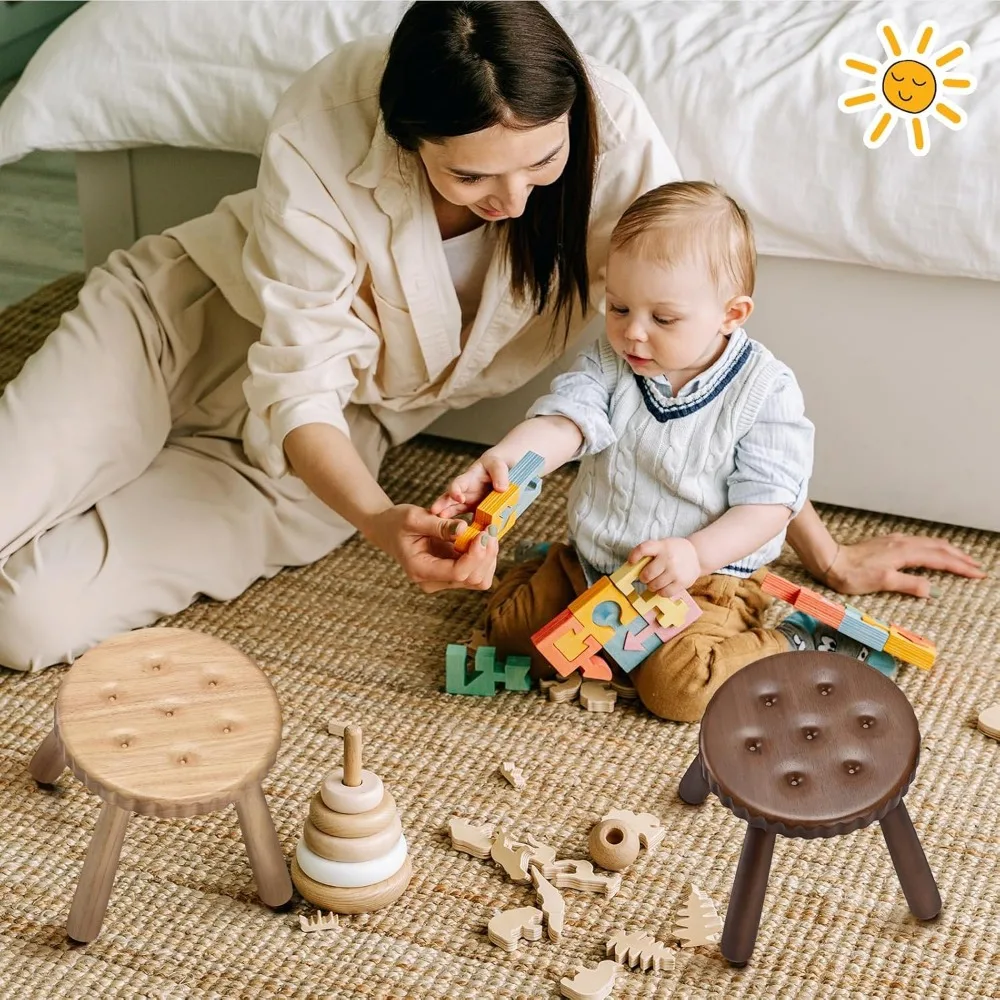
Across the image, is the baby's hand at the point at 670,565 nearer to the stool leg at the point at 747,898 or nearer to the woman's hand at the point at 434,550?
the woman's hand at the point at 434,550

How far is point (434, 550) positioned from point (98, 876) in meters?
0.41

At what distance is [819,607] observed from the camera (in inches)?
53.9

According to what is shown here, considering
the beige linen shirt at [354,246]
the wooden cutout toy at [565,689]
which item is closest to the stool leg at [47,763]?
the beige linen shirt at [354,246]

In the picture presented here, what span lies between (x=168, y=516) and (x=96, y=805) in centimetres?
36

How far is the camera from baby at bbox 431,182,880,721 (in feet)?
4.19

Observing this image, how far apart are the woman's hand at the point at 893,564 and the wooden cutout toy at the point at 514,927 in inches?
23.7

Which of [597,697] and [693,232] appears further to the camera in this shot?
[597,697]

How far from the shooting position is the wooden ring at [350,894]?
1121mm

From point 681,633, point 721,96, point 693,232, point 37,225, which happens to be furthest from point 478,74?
point 37,225

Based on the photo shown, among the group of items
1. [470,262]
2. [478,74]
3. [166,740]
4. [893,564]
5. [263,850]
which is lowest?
[893,564]

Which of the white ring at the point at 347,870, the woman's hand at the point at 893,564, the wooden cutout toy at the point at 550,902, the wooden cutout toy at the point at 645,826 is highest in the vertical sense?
the white ring at the point at 347,870

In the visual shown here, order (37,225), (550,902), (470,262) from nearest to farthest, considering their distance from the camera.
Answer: (550,902) → (470,262) → (37,225)

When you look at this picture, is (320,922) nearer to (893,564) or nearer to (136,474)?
(136,474)

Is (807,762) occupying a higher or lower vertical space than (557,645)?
higher
